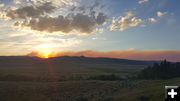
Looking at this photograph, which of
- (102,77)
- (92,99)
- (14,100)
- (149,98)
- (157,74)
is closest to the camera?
(149,98)

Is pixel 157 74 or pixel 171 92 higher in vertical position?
pixel 171 92

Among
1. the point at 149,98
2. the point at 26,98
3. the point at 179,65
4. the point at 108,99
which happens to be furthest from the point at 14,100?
the point at 179,65

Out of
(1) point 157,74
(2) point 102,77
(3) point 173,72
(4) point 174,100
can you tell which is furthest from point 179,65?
(4) point 174,100

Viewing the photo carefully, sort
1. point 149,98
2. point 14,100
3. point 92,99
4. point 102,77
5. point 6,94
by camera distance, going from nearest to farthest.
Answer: point 149,98
point 92,99
point 14,100
point 6,94
point 102,77

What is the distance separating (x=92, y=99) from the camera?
39375 millimetres

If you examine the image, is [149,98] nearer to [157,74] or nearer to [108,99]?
[108,99]

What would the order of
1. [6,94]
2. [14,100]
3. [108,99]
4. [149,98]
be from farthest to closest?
1. [6,94]
2. [14,100]
3. [108,99]
4. [149,98]

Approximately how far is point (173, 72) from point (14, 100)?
64.6 meters

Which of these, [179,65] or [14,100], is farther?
[179,65]

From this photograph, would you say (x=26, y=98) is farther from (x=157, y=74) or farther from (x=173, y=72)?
(x=173, y=72)

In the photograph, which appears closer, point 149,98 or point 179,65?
point 149,98

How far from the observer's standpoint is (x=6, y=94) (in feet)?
154

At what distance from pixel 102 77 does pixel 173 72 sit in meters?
28.1

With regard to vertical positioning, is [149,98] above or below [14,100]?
above
